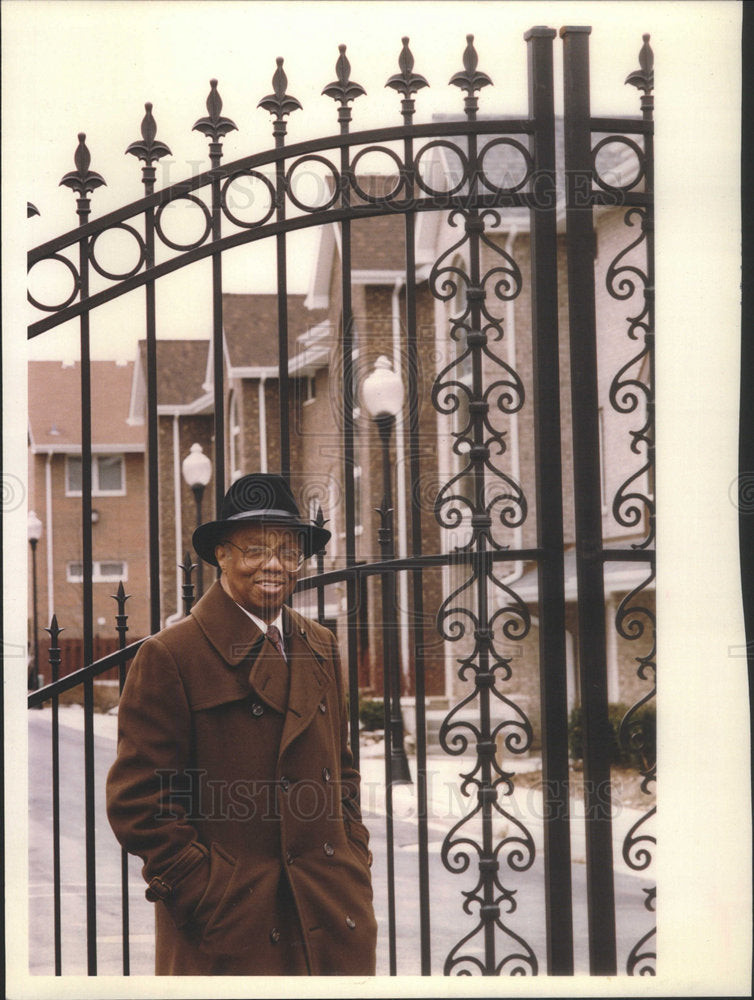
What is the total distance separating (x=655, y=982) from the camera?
152 inches

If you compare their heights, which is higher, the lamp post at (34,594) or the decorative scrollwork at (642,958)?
the lamp post at (34,594)

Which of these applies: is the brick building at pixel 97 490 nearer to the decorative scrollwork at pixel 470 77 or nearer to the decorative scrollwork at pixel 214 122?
the decorative scrollwork at pixel 214 122

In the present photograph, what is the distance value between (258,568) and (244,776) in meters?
0.59

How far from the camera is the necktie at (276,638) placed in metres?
3.51

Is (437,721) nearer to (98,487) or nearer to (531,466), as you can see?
(531,466)

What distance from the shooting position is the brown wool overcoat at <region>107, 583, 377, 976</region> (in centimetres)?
332

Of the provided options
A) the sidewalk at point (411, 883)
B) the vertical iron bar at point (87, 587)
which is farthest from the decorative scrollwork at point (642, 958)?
the sidewalk at point (411, 883)

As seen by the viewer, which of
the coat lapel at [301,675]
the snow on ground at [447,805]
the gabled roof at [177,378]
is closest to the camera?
the coat lapel at [301,675]

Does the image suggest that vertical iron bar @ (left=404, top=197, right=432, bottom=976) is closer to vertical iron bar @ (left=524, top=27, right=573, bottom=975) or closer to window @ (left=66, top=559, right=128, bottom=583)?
vertical iron bar @ (left=524, top=27, right=573, bottom=975)

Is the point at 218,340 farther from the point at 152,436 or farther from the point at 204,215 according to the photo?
the point at 204,215

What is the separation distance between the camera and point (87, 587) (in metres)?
3.60

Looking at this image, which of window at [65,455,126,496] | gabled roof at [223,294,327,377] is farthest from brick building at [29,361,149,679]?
gabled roof at [223,294,327,377]

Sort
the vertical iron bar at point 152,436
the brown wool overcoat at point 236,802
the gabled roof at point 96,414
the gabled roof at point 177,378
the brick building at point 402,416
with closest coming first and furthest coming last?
1. the brown wool overcoat at point 236,802
2. the vertical iron bar at point 152,436
3. the brick building at point 402,416
4. the gabled roof at point 177,378
5. the gabled roof at point 96,414

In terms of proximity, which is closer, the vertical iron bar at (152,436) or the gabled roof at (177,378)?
the vertical iron bar at (152,436)
